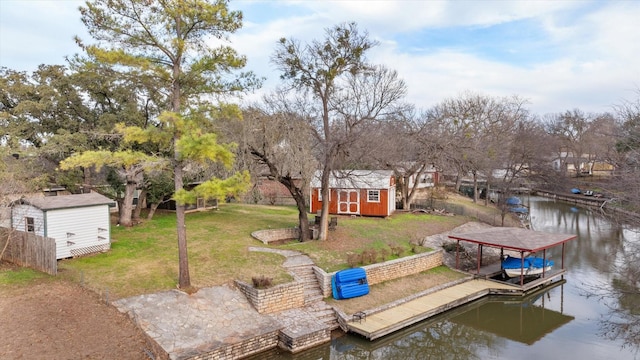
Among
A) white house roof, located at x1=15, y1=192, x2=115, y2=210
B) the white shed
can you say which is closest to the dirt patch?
the white shed

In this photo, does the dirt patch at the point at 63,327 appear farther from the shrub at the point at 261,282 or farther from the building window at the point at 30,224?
the shrub at the point at 261,282

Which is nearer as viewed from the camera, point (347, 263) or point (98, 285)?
point (98, 285)

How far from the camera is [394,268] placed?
17844mm

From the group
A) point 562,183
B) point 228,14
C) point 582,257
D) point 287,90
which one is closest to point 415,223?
point 582,257

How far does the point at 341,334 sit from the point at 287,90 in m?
12.5

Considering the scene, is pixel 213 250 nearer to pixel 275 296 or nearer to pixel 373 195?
pixel 275 296

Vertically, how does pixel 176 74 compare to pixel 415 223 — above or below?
above

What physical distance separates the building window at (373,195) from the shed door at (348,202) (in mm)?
807

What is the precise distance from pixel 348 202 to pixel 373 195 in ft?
6.38

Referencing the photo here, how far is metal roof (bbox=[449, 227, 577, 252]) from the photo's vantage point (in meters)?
18.2

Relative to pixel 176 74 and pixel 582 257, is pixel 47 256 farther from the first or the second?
pixel 582 257

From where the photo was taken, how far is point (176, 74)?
12648 millimetres

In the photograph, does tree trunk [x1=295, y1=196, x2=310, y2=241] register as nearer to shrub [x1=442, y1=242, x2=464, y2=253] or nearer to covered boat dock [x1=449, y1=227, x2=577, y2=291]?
covered boat dock [x1=449, y1=227, x2=577, y2=291]

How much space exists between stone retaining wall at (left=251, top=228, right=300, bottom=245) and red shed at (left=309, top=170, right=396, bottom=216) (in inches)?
262
